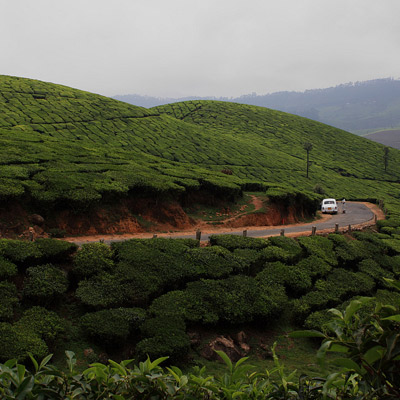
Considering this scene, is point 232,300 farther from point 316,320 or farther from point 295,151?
point 295,151

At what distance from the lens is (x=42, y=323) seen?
9.86m

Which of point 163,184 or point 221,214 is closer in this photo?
point 163,184

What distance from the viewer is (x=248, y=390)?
338cm

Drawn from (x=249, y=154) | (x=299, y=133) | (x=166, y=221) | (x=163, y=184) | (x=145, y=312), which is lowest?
(x=145, y=312)

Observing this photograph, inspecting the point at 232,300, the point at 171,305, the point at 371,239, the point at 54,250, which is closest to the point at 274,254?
the point at 232,300

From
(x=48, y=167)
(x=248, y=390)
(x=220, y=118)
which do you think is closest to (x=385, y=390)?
(x=248, y=390)

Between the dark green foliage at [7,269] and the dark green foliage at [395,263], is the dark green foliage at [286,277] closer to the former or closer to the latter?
the dark green foliage at [395,263]

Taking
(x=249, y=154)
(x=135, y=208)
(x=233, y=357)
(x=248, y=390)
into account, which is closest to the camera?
(x=248, y=390)

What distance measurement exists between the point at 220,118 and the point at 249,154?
2836 centimetres

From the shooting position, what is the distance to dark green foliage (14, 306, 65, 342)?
952 cm

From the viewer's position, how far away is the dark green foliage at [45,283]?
35.3 ft

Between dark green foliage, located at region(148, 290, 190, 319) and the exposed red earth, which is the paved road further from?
dark green foliage, located at region(148, 290, 190, 319)

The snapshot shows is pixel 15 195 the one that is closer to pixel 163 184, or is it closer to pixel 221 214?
pixel 163 184

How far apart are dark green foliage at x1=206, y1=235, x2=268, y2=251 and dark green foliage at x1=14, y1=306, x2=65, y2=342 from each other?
8.28 metres
